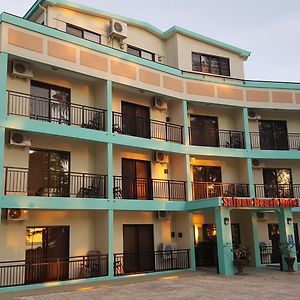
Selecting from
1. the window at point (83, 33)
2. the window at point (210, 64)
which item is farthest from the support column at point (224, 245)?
the window at point (83, 33)

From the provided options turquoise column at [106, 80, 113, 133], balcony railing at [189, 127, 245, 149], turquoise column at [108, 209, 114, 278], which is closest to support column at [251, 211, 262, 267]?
balcony railing at [189, 127, 245, 149]

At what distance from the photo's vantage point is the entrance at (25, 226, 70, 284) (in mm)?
14822

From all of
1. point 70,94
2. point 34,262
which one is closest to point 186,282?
point 34,262

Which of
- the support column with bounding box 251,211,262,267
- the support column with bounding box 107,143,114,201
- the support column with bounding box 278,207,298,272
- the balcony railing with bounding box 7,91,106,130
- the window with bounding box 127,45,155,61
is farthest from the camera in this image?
the window with bounding box 127,45,155,61

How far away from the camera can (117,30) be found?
19.8 metres

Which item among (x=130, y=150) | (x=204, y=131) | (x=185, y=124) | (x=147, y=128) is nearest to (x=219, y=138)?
(x=204, y=131)

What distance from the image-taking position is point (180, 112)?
2027 cm

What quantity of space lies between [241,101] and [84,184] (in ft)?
32.5

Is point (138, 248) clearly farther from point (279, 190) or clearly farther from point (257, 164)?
point (279, 190)

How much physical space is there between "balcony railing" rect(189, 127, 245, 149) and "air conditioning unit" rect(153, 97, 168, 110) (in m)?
2.32

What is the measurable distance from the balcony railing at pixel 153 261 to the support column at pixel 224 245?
2.40 m

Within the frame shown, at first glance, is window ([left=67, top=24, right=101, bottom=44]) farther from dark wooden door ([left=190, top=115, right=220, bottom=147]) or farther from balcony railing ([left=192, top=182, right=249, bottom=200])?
balcony railing ([left=192, top=182, right=249, bottom=200])

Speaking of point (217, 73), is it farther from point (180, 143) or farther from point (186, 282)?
point (186, 282)

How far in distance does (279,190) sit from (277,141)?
286 centimetres
